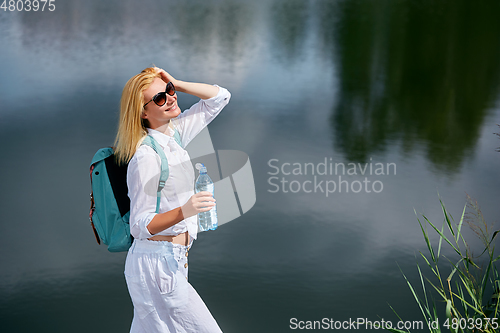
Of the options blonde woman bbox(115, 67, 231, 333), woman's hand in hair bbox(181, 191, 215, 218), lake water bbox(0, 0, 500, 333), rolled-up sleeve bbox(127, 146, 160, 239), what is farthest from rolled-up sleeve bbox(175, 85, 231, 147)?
lake water bbox(0, 0, 500, 333)

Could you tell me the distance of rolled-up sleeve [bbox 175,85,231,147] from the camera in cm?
200

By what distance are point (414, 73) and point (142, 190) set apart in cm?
957

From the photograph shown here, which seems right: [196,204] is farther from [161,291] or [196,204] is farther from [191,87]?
[191,87]

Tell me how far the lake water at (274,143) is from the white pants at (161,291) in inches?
62.4

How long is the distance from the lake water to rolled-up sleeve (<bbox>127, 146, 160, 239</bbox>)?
1.96 metres

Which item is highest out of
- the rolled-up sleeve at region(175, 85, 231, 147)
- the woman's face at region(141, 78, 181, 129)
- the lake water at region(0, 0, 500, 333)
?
the woman's face at region(141, 78, 181, 129)

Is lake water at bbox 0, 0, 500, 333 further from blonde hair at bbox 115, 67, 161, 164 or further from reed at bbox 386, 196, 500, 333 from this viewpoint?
blonde hair at bbox 115, 67, 161, 164

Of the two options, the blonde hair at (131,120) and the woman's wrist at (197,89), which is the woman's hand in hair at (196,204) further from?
the woman's wrist at (197,89)

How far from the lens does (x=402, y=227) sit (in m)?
4.62

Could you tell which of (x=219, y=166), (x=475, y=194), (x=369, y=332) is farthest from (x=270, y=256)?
(x=475, y=194)

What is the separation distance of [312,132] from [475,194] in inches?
97.8

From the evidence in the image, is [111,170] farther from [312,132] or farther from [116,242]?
[312,132]

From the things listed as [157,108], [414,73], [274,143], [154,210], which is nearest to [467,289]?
[154,210]

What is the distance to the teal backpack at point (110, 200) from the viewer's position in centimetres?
171
